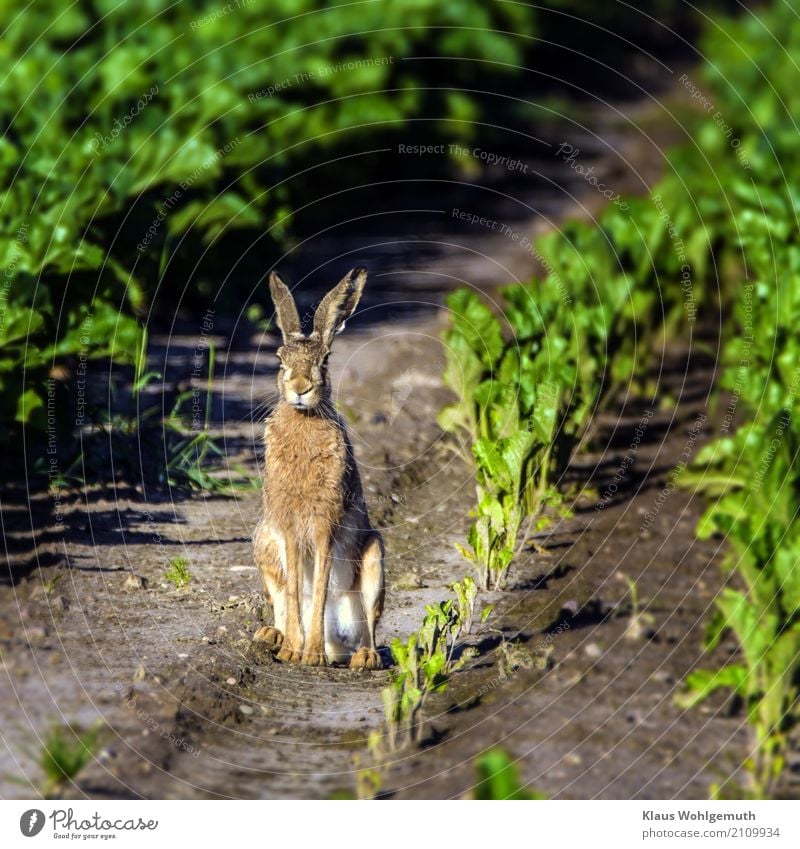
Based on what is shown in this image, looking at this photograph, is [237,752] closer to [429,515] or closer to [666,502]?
[429,515]

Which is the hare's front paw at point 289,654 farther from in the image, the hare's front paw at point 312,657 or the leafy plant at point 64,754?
the leafy plant at point 64,754

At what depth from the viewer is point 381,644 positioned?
622 centimetres

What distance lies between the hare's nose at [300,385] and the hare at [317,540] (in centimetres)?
9

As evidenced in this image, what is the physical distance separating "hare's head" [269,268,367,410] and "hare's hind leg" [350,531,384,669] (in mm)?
723

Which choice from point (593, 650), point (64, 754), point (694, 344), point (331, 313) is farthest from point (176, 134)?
point (64, 754)

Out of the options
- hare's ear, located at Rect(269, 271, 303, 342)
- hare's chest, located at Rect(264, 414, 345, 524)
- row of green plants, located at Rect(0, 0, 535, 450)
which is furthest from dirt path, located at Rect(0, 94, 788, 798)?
hare's ear, located at Rect(269, 271, 303, 342)

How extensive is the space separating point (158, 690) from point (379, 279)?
725 centimetres

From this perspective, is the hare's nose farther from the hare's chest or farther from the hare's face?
the hare's chest

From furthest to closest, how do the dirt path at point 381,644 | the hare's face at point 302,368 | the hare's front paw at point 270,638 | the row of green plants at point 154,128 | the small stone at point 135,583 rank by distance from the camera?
the row of green plants at point 154,128, the small stone at point 135,583, the hare's front paw at point 270,638, the hare's face at point 302,368, the dirt path at point 381,644

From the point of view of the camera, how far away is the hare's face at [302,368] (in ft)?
18.4

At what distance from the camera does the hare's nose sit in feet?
18.4

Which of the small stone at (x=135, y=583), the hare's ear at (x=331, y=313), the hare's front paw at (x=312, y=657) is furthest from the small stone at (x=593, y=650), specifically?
the small stone at (x=135, y=583)

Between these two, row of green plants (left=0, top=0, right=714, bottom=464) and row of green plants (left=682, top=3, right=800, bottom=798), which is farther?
row of green plants (left=0, top=0, right=714, bottom=464)
